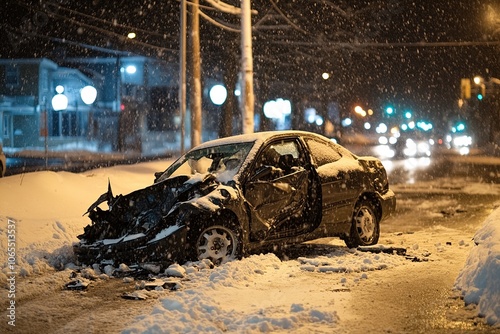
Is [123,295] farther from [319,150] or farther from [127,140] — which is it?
[127,140]

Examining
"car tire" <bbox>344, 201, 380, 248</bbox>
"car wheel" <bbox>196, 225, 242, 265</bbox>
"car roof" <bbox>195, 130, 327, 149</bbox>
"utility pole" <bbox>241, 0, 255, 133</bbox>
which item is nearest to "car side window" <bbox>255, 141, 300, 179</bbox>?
"car roof" <bbox>195, 130, 327, 149</bbox>

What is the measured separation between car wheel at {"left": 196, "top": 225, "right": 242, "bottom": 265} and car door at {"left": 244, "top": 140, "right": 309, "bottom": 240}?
31cm

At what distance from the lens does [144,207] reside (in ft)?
26.5

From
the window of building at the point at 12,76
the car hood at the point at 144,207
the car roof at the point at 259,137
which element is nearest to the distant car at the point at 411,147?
the window of building at the point at 12,76

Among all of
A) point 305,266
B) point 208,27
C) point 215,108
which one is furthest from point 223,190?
point 215,108

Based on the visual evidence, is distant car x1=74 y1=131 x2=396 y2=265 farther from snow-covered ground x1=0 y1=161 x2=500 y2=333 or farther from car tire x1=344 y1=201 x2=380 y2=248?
snow-covered ground x1=0 y1=161 x2=500 y2=333

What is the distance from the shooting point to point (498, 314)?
5.34 m

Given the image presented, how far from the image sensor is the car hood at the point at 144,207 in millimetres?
7780

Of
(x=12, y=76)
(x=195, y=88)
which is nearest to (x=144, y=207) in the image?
(x=195, y=88)

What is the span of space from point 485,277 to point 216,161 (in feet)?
13.0

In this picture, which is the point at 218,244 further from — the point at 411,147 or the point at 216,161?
the point at 411,147

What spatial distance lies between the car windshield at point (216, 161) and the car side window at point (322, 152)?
935mm

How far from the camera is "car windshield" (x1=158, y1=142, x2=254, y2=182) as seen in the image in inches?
330

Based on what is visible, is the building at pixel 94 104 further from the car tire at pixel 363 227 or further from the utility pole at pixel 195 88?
the car tire at pixel 363 227
